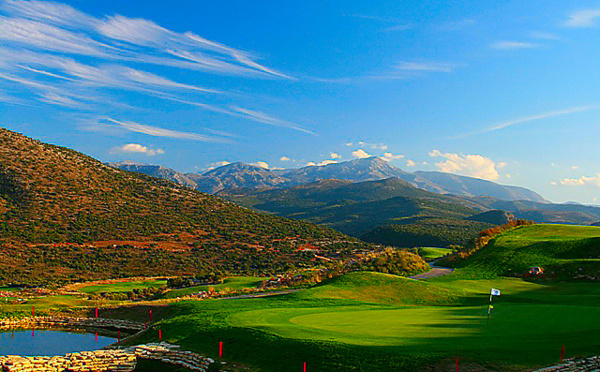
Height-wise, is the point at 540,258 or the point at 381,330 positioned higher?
the point at 540,258

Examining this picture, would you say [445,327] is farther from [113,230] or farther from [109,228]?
[109,228]

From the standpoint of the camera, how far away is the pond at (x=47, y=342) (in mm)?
21266

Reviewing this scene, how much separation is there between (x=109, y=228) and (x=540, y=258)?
56.7 metres

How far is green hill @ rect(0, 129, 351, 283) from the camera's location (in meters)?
52.6

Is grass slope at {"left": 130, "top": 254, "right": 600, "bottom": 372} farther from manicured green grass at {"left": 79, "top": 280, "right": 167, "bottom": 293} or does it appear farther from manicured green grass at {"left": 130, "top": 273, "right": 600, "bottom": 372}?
manicured green grass at {"left": 79, "top": 280, "right": 167, "bottom": 293}

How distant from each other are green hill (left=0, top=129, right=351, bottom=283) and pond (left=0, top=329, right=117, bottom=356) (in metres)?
24.3

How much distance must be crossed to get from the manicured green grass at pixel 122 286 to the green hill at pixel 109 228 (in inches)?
283

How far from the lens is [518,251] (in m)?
45.2

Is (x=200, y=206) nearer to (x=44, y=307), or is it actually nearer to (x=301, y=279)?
(x=301, y=279)

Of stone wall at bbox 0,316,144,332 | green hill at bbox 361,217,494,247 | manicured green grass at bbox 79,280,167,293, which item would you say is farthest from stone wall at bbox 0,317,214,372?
green hill at bbox 361,217,494,247

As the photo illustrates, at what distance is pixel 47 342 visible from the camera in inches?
916

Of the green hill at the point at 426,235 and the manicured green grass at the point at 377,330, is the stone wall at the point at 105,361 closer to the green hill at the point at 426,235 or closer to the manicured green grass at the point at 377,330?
the manicured green grass at the point at 377,330

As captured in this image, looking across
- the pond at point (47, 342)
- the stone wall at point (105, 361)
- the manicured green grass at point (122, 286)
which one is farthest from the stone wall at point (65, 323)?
the manicured green grass at point (122, 286)

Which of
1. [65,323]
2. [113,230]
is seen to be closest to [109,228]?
[113,230]
